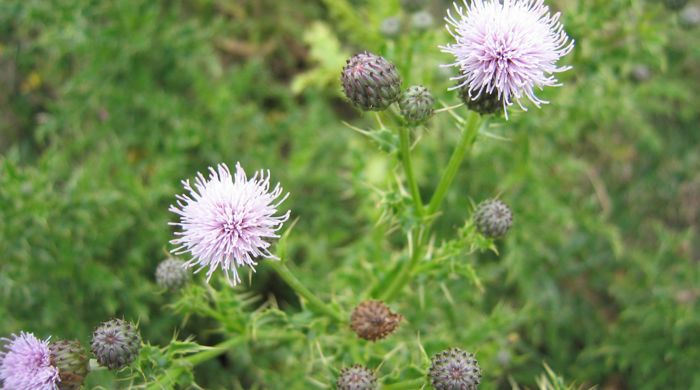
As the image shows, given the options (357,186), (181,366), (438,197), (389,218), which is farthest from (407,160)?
(181,366)

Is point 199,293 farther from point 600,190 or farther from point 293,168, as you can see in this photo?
point 600,190

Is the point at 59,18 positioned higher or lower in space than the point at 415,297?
higher

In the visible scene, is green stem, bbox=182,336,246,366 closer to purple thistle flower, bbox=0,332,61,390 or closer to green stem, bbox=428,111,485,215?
purple thistle flower, bbox=0,332,61,390

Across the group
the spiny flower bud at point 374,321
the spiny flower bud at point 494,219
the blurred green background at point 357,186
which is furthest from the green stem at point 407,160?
the blurred green background at point 357,186

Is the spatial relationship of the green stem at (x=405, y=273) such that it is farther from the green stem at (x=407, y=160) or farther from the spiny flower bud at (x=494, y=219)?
the spiny flower bud at (x=494, y=219)

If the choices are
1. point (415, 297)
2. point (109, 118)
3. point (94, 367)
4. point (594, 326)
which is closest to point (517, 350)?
point (594, 326)
